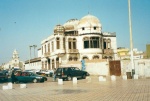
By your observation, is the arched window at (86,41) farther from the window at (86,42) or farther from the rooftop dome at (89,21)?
the rooftop dome at (89,21)

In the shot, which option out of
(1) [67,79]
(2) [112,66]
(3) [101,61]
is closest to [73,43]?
(3) [101,61]

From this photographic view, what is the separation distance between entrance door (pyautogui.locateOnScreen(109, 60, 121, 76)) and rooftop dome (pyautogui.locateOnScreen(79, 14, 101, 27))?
52.1 feet

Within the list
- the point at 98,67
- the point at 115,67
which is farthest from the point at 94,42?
the point at 115,67

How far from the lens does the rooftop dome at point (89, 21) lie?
4884 cm

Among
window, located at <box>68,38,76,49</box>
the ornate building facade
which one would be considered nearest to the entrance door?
the ornate building facade

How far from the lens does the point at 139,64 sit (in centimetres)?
2973

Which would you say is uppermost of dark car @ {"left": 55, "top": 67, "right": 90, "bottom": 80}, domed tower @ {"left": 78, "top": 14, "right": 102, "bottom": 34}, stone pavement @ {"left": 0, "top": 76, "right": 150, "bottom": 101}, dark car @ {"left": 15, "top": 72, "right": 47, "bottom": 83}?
domed tower @ {"left": 78, "top": 14, "right": 102, "bottom": 34}

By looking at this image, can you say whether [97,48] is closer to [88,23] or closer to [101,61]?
[88,23]

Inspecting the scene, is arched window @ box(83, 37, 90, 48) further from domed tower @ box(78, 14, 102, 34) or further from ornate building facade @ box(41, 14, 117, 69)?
domed tower @ box(78, 14, 102, 34)

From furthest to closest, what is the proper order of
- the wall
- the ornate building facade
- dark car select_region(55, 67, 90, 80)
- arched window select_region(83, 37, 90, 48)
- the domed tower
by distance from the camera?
the domed tower, arched window select_region(83, 37, 90, 48), the ornate building facade, the wall, dark car select_region(55, 67, 90, 80)

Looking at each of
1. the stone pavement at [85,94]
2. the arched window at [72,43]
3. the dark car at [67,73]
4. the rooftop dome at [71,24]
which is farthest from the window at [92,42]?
the stone pavement at [85,94]

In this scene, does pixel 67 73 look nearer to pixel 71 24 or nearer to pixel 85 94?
pixel 85 94

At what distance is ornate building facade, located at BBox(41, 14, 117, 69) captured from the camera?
1881 inches

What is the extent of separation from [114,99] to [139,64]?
18.7m
